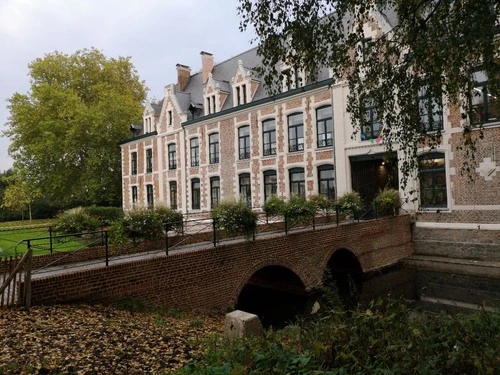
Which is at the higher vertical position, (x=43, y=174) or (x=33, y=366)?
(x=43, y=174)

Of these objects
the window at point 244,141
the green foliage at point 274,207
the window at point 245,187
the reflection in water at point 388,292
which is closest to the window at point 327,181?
the window at point 245,187

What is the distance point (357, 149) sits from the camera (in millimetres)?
18312

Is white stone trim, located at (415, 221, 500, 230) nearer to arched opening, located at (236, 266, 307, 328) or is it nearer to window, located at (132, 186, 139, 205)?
arched opening, located at (236, 266, 307, 328)

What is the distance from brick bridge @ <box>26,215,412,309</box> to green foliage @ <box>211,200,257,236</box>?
0.50 m

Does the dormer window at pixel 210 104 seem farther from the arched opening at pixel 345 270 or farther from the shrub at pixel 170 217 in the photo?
the shrub at pixel 170 217

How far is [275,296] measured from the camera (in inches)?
538

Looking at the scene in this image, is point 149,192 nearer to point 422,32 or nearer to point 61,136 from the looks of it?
point 61,136

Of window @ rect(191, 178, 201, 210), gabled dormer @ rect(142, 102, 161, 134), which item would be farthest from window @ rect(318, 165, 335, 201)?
gabled dormer @ rect(142, 102, 161, 134)

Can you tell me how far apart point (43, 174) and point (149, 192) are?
8270 millimetres

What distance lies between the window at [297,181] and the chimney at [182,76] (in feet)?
45.3

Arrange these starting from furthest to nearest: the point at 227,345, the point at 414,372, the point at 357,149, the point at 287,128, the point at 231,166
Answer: the point at 231,166 < the point at 287,128 < the point at 357,149 < the point at 227,345 < the point at 414,372

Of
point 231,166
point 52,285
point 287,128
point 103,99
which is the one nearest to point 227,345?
point 52,285

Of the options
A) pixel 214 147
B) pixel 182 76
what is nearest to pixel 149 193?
pixel 214 147

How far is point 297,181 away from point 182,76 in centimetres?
1513
